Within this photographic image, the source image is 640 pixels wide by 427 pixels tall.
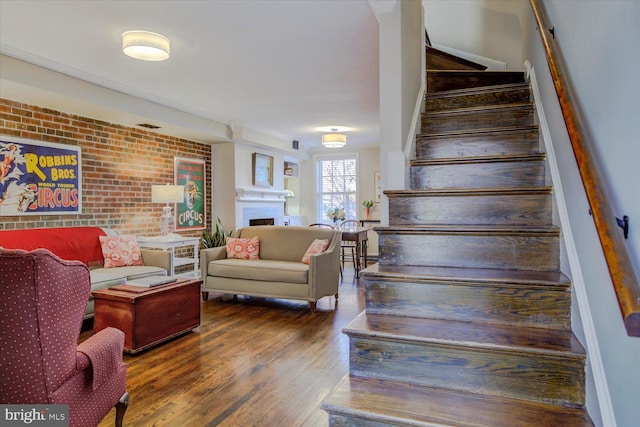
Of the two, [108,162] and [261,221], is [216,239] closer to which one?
[261,221]

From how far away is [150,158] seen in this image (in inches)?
219

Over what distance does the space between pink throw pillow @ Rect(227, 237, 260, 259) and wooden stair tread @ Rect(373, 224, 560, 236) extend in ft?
10.2

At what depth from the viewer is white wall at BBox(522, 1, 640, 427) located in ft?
3.10

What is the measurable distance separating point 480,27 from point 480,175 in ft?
10.3

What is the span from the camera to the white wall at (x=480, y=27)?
4.34 m

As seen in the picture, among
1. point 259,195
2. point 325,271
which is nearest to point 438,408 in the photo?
point 325,271

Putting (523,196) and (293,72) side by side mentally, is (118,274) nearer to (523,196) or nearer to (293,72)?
(293,72)

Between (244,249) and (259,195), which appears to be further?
(259,195)

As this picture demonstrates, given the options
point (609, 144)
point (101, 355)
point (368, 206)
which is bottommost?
point (101, 355)

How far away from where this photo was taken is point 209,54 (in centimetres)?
348

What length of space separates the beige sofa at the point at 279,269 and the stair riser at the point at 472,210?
211cm

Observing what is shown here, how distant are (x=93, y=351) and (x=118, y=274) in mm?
2554

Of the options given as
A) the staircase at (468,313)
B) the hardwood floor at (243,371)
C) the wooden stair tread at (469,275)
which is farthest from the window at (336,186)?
the wooden stair tread at (469,275)

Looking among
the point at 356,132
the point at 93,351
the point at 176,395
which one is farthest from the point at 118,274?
the point at 356,132
